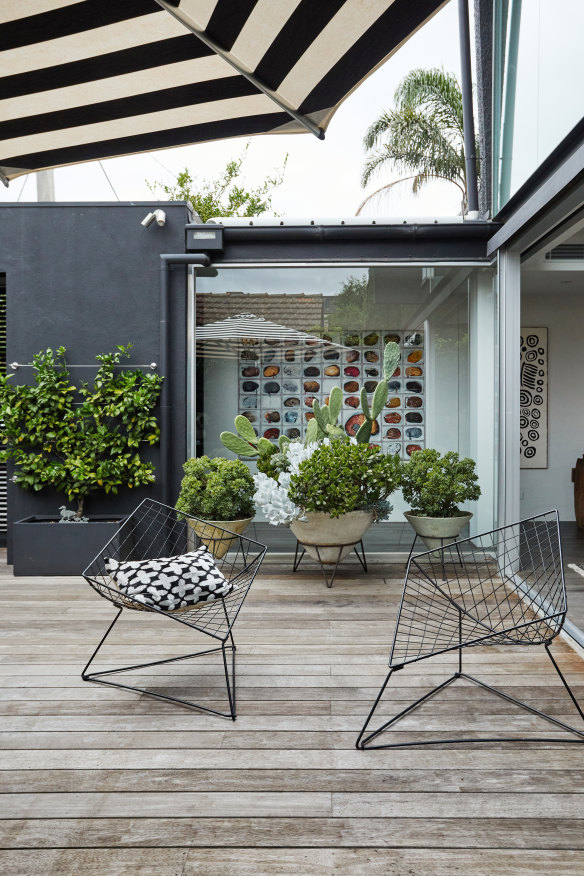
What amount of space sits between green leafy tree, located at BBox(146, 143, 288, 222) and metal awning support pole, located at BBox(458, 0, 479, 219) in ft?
36.5

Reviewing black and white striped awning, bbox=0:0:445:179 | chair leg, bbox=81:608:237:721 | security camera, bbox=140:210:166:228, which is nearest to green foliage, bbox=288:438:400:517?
chair leg, bbox=81:608:237:721

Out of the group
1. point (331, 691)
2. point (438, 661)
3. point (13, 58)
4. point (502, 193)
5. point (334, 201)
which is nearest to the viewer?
point (13, 58)

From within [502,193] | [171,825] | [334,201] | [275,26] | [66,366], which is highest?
[334,201]

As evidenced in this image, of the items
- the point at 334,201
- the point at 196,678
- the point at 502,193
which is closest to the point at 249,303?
the point at 502,193

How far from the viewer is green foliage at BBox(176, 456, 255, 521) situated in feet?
16.8

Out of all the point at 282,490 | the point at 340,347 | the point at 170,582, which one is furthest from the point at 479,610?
the point at 340,347

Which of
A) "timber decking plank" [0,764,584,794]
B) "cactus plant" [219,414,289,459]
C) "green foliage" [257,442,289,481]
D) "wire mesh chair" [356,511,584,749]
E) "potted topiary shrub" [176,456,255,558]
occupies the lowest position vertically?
"timber decking plank" [0,764,584,794]

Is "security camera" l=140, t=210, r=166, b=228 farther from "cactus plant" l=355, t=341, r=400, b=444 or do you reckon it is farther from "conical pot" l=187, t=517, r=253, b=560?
"conical pot" l=187, t=517, r=253, b=560

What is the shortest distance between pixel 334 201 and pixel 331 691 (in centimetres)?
1956

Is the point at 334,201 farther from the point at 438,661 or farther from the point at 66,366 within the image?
the point at 438,661

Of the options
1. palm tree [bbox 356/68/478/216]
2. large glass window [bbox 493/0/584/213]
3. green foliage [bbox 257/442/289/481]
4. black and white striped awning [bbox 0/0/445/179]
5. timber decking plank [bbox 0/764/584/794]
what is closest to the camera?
black and white striped awning [bbox 0/0/445/179]

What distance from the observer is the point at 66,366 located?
225 inches

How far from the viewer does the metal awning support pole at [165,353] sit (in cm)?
562

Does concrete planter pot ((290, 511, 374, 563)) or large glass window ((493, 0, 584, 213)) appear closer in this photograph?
large glass window ((493, 0, 584, 213))
